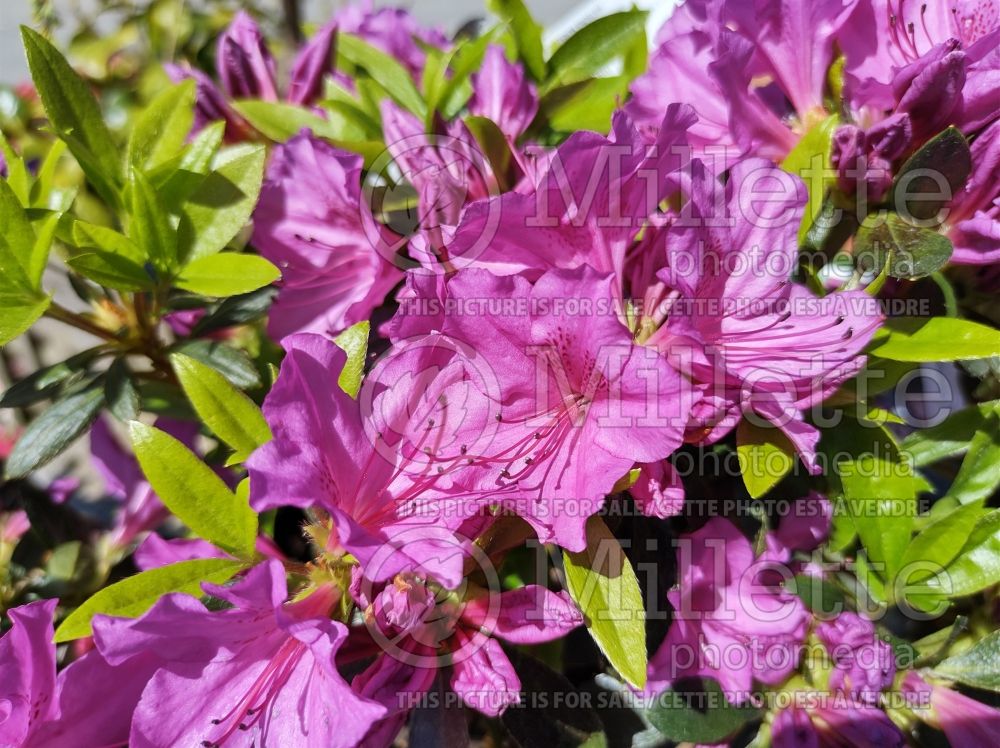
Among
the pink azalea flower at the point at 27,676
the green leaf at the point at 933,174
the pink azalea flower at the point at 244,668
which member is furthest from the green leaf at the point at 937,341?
the pink azalea flower at the point at 27,676

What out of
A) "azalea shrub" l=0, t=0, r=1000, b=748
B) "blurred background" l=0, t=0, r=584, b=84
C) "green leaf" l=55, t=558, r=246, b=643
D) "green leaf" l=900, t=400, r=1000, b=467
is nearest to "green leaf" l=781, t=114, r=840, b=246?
"azalea shrub" l=0, t=0, r=1000, b=748

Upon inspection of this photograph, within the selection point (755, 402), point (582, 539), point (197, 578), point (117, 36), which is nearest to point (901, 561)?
point (755, 402)

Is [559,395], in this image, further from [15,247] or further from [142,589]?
[15,247]

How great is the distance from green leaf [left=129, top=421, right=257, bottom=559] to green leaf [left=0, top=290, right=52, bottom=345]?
7.1 inches

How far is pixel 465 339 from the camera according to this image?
0.71 m

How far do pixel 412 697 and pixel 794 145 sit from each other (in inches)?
28.2

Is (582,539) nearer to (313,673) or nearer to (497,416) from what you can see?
(497,416)

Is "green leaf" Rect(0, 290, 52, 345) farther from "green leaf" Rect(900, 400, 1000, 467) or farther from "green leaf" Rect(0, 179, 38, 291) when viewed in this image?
"green leaf" Rect(900, 400, 1000, 467)

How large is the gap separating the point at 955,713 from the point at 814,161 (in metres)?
0.63

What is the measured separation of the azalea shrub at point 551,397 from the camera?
721 millimetres

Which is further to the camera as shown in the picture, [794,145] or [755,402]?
[794,145]

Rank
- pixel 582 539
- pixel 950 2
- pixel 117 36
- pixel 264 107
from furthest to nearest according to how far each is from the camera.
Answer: pixel 117 36, pixel 264 107, pixel 950 2, pixel 582 539

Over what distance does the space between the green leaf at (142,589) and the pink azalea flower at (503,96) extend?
61cm

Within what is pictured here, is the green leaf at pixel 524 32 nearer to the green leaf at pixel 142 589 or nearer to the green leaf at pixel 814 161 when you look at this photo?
the green leaf at pixel 814 161
